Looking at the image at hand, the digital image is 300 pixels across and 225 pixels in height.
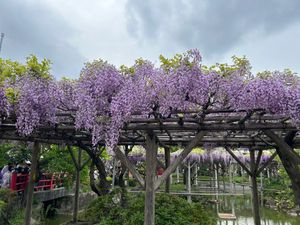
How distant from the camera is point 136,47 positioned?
544 centimetres

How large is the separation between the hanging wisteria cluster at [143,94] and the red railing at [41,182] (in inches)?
211

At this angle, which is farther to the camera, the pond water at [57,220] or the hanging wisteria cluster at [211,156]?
the hanging wisteria cluster at [211,156]

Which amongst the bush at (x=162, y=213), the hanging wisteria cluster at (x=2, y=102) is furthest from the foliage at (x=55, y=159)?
the hanging wisteria cluster at (x=2, y=102)

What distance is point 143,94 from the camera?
3885 mm

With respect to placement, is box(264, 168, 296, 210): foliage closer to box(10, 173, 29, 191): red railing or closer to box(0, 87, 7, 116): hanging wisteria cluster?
box(10, 173, 29, 191): red railing

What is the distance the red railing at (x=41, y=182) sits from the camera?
8874 millimetres

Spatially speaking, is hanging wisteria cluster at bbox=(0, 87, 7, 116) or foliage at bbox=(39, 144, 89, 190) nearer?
hanging wisteria cluster at bbox=(0, 87, 7, 116)

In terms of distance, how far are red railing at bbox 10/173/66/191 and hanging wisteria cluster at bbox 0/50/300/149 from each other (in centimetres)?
537

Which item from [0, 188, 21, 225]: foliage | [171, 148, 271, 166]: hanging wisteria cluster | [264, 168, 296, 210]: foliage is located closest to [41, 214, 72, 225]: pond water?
[0, 188, 21, 225]: foliage

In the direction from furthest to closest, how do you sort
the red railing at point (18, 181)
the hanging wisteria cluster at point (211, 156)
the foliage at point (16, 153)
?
1. the hanging wisteria cluster at point (211, 156)
2. the foliage at point (16, 153)
3. the red railing at point (18, 181)

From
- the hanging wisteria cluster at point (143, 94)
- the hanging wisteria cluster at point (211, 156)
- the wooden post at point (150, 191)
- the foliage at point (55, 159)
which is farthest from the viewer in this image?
the hanging wisteria cluster at point (211, 156)

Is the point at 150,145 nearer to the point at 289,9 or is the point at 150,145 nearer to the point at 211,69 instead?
the point at 211,69

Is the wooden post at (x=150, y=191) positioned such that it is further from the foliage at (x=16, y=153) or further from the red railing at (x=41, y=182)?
the foliage at (x=16, y=153)

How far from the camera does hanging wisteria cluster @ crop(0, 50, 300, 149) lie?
11.9 feet
